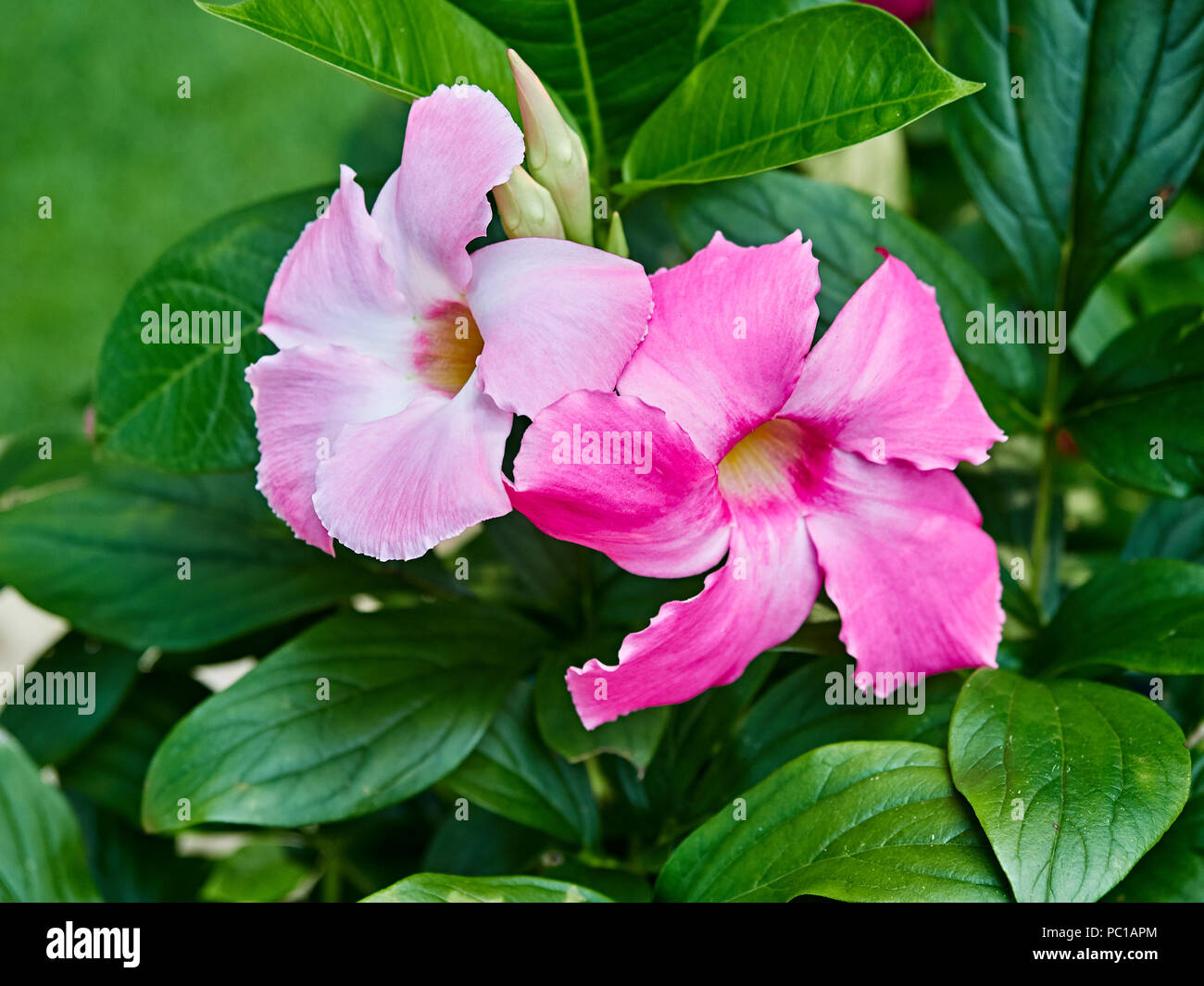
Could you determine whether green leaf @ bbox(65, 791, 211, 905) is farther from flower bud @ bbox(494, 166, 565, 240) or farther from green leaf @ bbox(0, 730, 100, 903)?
flower bud @ bbox(494, 166, 565, 240)

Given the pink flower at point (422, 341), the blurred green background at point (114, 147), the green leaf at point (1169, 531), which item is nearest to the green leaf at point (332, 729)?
the pink flower at point (422, 341)

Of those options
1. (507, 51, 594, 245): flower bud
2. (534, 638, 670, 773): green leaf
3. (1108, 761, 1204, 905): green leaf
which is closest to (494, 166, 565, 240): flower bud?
(507, 51, 594, 245): flower bud

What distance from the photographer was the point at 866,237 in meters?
0.69

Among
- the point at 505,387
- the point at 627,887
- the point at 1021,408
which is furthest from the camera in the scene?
the point at 1021,408

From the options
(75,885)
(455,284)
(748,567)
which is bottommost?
(75,885)

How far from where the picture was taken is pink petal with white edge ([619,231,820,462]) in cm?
51

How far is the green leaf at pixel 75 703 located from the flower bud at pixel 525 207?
0.48 metres

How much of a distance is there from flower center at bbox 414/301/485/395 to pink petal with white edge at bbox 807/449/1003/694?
21 cm

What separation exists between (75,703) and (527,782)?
0.35 metres

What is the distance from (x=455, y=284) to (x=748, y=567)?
0.20 metres

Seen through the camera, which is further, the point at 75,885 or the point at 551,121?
the point at 75,885
